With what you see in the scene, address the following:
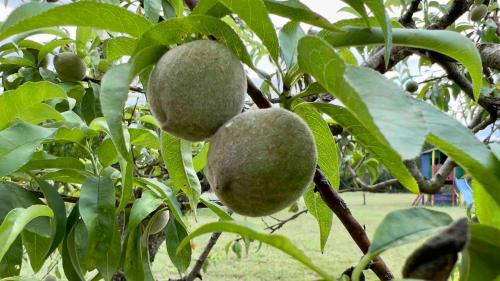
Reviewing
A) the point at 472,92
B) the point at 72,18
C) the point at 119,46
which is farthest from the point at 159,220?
the point at 472,92

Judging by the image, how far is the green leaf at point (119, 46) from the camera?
0.79 meters

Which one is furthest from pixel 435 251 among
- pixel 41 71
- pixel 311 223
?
pixel 311 223

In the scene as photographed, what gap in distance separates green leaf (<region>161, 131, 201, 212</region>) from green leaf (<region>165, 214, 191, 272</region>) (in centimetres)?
29

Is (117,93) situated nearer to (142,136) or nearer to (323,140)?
(323,140)

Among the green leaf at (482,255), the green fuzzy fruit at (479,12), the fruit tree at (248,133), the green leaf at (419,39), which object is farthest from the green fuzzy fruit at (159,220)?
the green fuzzy fruit at (479,12)

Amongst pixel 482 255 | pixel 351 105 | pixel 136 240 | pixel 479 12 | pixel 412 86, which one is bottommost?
pixel 412 86

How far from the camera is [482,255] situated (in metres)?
0.49

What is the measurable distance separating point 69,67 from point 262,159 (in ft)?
4.19

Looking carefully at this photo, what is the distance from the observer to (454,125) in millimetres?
486

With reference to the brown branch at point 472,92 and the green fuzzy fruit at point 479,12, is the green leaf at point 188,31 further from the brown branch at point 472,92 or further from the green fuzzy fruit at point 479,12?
the green fuzzy fruit at point 479,12

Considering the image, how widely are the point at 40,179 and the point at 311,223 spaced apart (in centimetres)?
973

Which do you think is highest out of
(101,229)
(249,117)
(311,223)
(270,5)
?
(270,5)

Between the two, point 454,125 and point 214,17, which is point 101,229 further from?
point 454,125

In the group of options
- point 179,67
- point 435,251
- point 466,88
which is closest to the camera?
point 435,251
